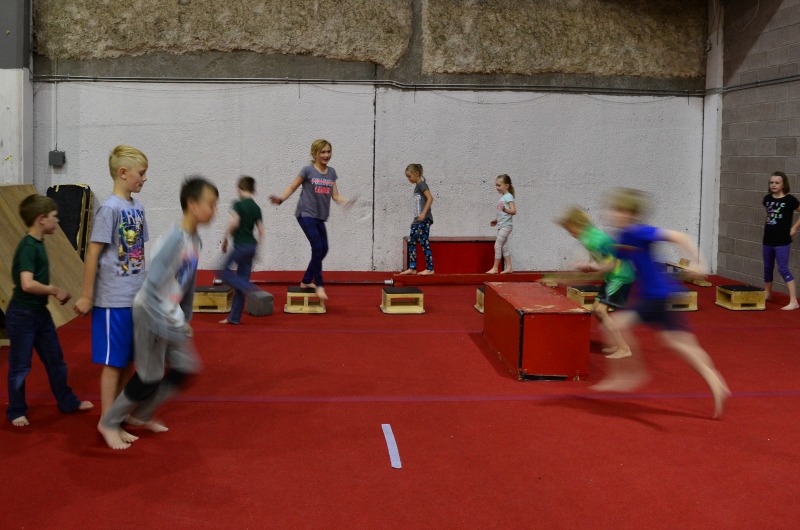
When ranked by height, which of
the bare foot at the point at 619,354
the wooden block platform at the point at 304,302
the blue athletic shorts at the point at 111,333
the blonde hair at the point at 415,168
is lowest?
the bare foot at the point at 619,354

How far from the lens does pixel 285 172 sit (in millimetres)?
13680

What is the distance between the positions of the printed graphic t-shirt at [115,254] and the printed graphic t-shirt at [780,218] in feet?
27.7

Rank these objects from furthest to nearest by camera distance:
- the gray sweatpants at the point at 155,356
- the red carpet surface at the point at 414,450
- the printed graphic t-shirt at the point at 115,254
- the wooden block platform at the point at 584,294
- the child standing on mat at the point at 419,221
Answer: the child standing on mat at the point at 419,221 < the wooden block platform at the point at 584,294 < the printed graphic t-shirt at the point at 115,254 < the gray sweatpants at the point at 155,356 < the red carpet surface at the point at 414,450

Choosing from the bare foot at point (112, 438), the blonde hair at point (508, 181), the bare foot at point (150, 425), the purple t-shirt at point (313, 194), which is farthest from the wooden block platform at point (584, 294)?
the bare foot at point (112, 438)

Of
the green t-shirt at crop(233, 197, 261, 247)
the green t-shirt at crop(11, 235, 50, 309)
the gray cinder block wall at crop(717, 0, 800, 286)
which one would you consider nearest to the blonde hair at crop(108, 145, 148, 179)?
the green t-shirt at crop(11, 235, 50, 309)

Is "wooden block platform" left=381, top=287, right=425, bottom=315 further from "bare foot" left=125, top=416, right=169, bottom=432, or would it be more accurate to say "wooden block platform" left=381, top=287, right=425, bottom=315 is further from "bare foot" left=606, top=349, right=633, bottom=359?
"bare foot" left=125, top=416, right=169, bottom=432

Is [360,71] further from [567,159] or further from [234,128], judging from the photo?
[567,159]

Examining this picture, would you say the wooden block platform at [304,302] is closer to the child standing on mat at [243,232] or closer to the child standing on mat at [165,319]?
the child standing on mat at [243,232]

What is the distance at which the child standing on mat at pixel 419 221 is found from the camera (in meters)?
12.6

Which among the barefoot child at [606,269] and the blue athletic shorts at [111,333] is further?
the barefoot child at [606,269]

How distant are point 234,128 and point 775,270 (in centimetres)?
825

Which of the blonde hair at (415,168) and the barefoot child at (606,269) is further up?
the blonde hair at (415,168)

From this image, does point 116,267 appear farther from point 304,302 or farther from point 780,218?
point 780,218

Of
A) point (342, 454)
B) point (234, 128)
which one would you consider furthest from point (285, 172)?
point (342, 454)
